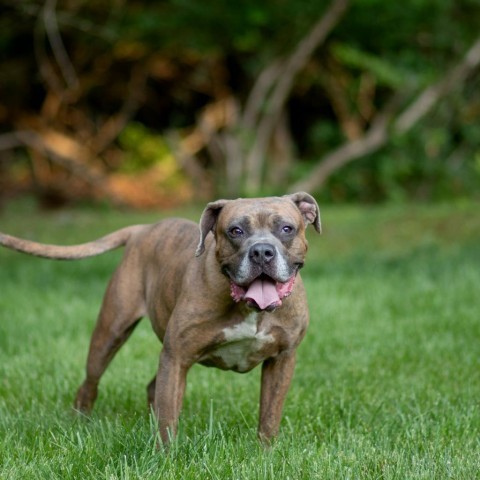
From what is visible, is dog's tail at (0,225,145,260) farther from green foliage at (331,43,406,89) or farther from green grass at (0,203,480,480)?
green foliage at (331,43,406,89)

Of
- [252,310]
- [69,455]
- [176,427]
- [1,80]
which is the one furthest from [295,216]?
[1,80]

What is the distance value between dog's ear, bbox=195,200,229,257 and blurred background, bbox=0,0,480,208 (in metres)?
12.1

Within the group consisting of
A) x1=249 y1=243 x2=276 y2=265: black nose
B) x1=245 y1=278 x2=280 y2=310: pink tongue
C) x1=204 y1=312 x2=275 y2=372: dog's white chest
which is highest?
x1=249 y1=243 x2=276 y2=265: black nose

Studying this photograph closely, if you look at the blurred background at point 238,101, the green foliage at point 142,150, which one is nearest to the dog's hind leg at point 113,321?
the blurred background at point 238,101

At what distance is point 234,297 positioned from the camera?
Result: 4266 mm

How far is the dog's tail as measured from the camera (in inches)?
201

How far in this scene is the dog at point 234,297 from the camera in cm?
420

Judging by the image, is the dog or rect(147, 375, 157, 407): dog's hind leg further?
rect(147, 375, 157, 407): dog's hind leg

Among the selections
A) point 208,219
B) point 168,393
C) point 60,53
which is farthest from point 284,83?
point 168,393

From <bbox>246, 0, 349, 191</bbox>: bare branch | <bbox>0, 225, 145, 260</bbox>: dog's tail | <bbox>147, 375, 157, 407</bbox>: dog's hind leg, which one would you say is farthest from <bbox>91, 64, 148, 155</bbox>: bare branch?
<bbox>147, 375, 157, 407</bbox>: dog's hind leg

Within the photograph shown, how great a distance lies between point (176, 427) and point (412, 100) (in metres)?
14.9

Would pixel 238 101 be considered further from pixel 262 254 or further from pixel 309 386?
pixel 262 254

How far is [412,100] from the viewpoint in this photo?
729 inches

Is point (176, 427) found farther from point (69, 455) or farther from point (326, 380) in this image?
point (326, 380)
